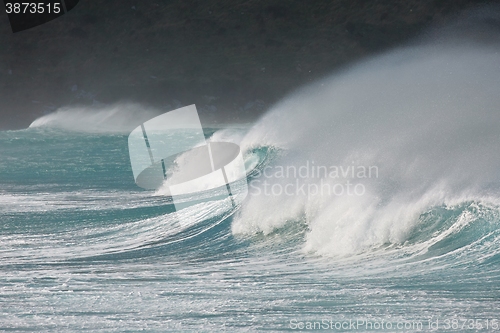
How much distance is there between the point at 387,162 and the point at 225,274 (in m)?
3.89

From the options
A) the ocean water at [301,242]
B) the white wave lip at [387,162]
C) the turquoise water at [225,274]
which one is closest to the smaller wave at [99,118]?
the white wave lip at [387,162]

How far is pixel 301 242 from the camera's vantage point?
8156 millimetres

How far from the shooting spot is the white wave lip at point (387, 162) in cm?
787

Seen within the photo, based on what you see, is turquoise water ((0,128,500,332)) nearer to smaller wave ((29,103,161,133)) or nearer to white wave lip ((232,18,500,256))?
white wave lip ((232,18,500,256))

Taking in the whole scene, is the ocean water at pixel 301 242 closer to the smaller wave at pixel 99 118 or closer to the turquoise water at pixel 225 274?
the turquoise water at pixel 225 274

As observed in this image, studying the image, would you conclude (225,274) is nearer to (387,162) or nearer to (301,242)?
(301,242)

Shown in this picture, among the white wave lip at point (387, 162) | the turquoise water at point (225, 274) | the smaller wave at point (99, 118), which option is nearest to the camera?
the turquoise water at point (225, 274)

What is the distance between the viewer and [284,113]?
20.3 meters

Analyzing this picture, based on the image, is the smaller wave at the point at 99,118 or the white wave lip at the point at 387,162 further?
the smaller wave at the point at 99,118

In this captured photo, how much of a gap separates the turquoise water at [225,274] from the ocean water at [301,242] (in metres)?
0.02

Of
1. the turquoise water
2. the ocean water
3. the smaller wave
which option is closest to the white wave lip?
the ocean water

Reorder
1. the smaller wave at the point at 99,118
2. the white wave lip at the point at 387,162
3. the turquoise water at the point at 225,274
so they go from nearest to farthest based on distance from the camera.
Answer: the turquoise water at the point at 225,274 < the white wave lip at the point at 387,162 < the smaller wave at the point at 99,118

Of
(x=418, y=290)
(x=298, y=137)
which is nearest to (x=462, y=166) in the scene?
(x=418, y=290)

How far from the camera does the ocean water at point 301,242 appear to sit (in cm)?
550
